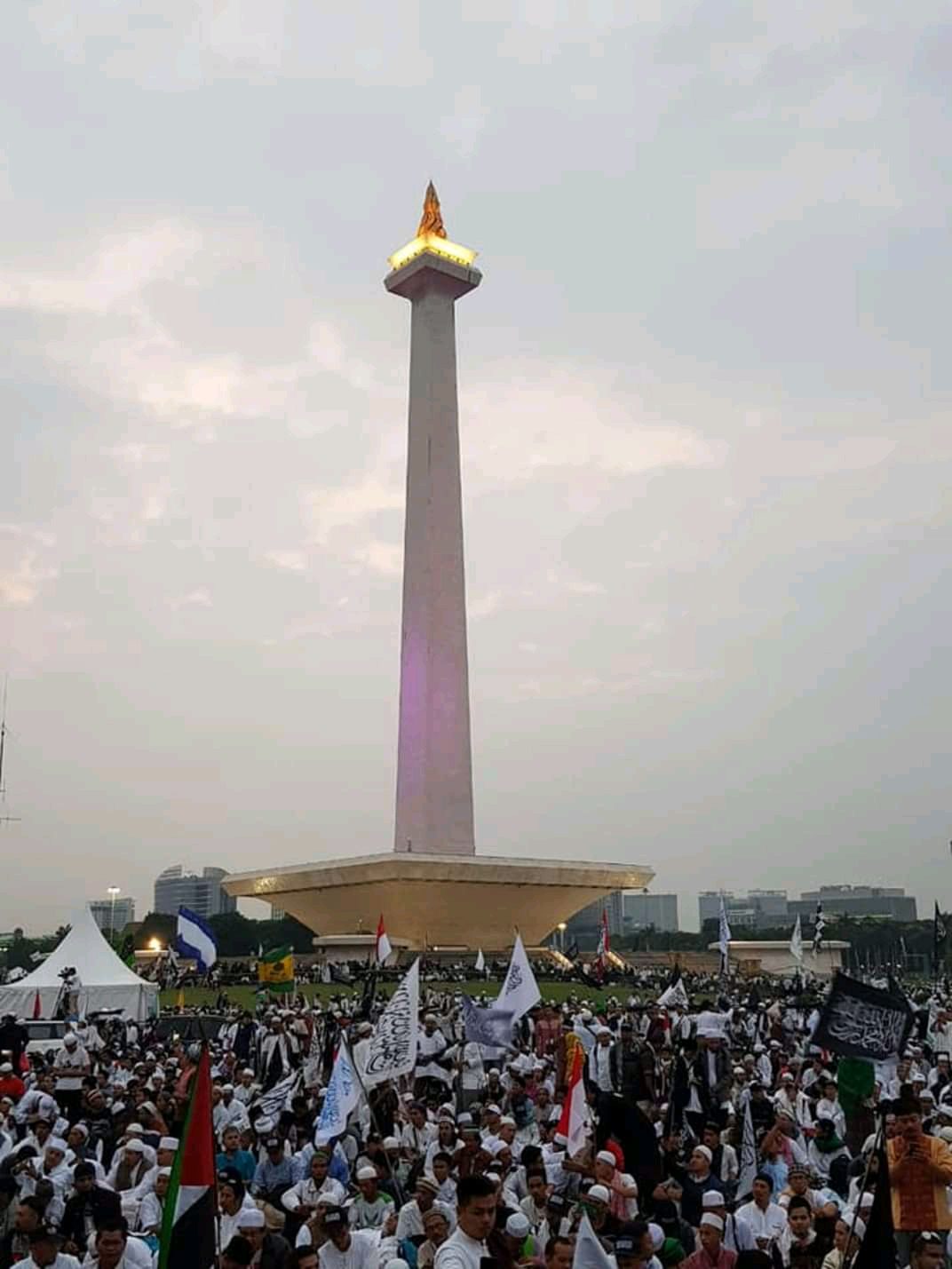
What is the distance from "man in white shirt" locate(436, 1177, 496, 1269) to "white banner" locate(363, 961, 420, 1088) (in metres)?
5.20

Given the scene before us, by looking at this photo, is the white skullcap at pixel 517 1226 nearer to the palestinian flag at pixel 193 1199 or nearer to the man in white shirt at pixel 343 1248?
the man in white shirt at pixel 343 1248

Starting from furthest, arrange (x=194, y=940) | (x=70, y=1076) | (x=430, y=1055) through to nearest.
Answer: (x=194, y=940) < (x=430, y=1055) < (x=70, y=1076)

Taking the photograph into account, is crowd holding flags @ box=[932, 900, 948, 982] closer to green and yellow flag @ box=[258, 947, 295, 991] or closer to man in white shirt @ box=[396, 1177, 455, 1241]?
green and yellow flag @ box=[258, 947, 295, 991]

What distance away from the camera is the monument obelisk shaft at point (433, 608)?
182ft

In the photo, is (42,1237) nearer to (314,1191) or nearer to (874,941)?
(314,1191)

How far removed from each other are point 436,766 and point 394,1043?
146 feet

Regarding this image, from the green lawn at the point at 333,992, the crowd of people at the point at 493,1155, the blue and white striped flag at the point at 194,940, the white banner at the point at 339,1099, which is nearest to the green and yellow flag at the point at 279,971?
the blue and white striped flag at the point at 194,940

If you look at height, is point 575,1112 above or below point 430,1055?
above

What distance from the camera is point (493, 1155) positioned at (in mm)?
9758

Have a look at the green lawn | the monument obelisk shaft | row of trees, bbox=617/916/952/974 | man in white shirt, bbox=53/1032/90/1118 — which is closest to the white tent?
the green lawn

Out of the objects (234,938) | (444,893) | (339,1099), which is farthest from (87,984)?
(234,938)

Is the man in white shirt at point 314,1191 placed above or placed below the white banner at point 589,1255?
below

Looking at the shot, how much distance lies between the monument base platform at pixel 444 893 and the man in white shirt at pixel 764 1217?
133 ft

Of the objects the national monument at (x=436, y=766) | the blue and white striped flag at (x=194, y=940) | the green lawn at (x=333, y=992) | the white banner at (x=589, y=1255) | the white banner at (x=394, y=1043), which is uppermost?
the national monument at (x=436, y=766)
